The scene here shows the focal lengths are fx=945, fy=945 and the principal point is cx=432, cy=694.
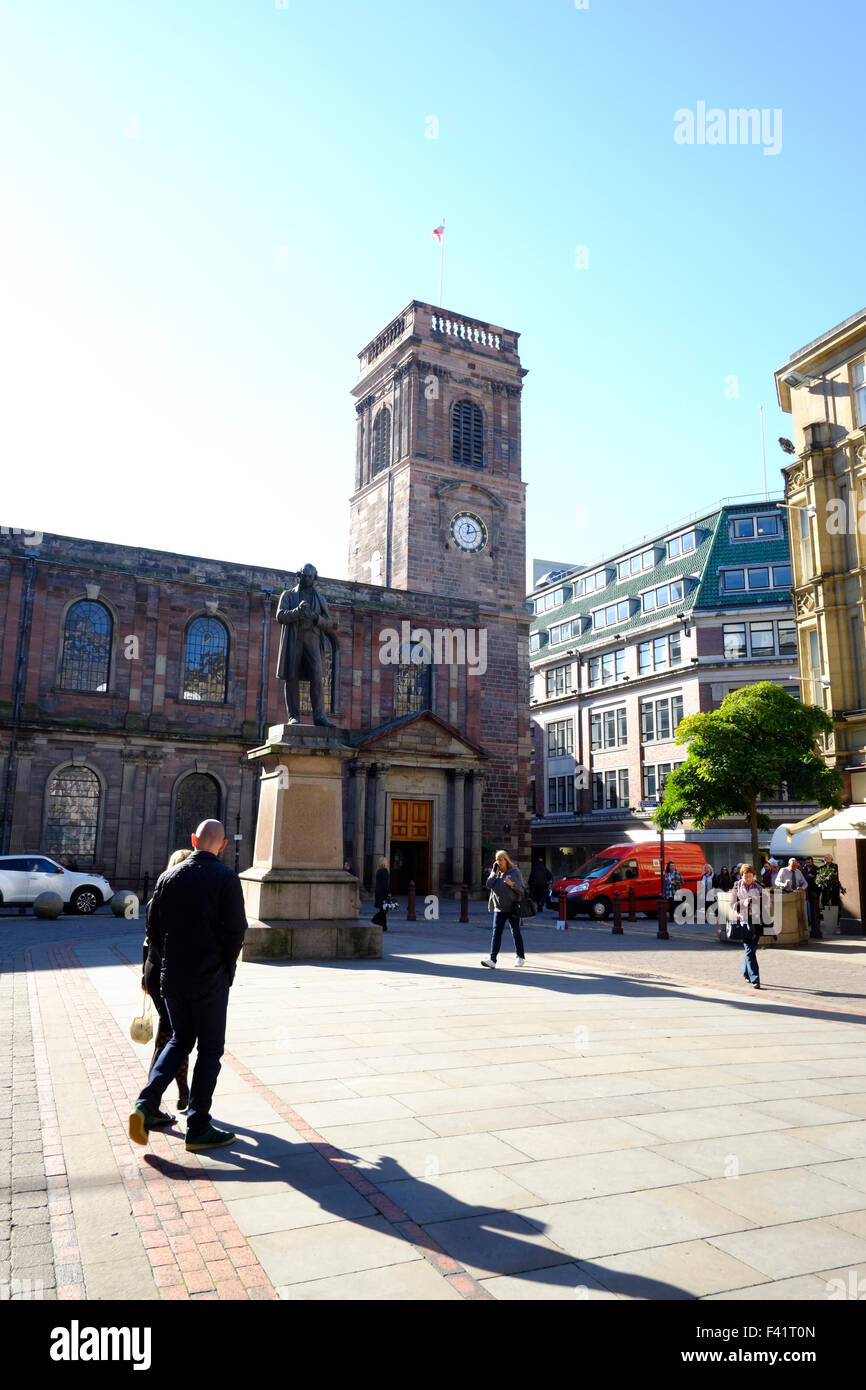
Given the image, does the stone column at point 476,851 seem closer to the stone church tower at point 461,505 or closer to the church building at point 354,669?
the church building at point 354,669

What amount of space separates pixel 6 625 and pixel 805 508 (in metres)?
26.5

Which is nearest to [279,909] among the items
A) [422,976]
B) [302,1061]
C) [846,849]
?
[422,976]

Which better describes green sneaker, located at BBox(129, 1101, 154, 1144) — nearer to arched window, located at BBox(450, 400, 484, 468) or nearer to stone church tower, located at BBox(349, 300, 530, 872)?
stone church tower, located at BBox(349, 300, 530, 872)

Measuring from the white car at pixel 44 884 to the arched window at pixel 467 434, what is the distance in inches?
1166

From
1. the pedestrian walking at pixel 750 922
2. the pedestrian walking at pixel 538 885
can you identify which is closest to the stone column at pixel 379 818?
the pedestrian walking at pixel 538 885

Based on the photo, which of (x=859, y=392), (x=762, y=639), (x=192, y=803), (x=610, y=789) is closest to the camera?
(x=859, y=392)

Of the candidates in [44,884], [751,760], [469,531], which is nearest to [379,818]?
[44,884]

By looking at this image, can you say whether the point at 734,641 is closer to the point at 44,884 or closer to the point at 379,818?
the point at 379,818

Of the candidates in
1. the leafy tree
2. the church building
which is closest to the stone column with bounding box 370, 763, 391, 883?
the church building

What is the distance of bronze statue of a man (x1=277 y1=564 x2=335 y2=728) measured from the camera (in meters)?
15.0

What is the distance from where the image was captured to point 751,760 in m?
25.0

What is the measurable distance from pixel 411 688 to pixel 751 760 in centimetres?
1834
